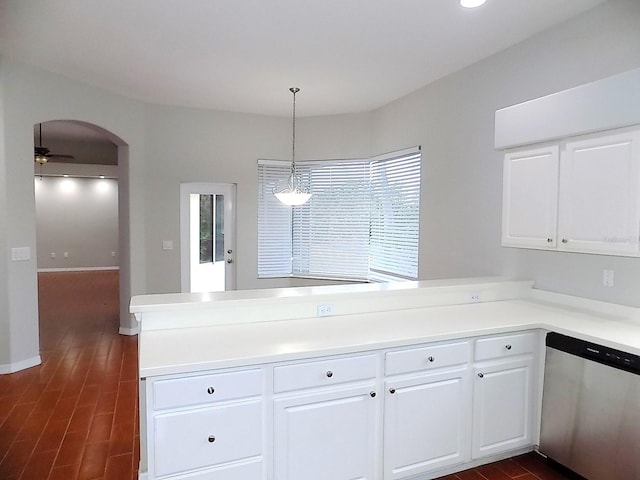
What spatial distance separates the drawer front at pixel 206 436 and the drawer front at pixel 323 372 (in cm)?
16

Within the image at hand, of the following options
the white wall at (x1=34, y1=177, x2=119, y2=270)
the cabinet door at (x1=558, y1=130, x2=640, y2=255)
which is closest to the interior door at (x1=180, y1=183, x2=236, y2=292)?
the cabinet door at (x1=558, y1=130, x2=640, y2=255)

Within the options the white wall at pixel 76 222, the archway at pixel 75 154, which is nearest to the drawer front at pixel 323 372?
the archway at pixel 75 154

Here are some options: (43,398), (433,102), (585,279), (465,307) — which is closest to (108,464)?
(43,398)

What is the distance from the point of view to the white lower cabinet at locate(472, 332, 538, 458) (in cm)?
245

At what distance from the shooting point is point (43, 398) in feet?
11.1

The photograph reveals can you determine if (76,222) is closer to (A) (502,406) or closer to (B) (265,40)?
(B) (265,40)

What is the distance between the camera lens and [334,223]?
5863 mm

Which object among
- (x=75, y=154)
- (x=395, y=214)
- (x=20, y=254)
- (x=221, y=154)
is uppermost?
(x=75, y=154)

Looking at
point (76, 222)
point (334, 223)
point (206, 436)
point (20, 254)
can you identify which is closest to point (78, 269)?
point (76, 222)

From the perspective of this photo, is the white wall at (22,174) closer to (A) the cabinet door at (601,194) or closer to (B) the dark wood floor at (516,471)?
(B) the dark wood floor at (516,471)

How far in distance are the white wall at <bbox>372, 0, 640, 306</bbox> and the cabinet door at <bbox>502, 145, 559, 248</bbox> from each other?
51 centimetres

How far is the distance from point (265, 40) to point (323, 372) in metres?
2.66

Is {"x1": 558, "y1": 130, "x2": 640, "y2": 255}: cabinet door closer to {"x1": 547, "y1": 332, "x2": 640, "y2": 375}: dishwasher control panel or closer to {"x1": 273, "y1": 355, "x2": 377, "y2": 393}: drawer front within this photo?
{"x1": 547, "y1": 332, "x2": 640, "y2": 375}: dishwasher control panel

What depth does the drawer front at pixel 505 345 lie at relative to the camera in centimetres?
244
